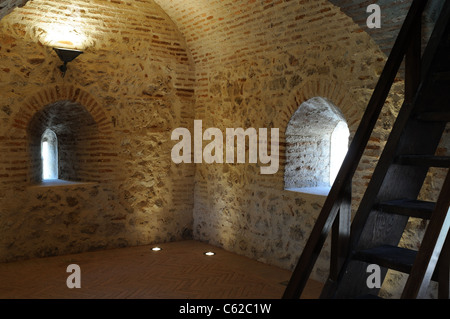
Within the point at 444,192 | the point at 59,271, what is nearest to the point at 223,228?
the point at 59,271

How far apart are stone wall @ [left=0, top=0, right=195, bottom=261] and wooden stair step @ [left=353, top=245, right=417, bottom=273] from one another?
4.94 meters

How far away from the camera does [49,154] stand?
8.32 m

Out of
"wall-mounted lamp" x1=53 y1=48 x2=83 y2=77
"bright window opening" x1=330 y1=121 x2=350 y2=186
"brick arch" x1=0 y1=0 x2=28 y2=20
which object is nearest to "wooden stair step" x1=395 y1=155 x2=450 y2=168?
"bright window opening" x1=330 y1=121 x2=350 y2=186

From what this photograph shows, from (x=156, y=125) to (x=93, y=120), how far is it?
38.9 inches

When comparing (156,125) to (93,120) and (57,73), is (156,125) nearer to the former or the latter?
(93,120)

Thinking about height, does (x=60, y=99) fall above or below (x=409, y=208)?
above

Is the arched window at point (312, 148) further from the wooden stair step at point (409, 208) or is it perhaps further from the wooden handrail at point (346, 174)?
the wooden stair step at point (409, 208)

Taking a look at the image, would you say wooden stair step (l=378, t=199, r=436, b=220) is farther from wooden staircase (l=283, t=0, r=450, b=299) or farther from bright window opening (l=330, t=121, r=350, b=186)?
bright window opening (l=330, t=121, r=350, b=186)

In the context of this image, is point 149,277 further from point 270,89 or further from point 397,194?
point 397,194

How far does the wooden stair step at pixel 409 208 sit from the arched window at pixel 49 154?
669cm

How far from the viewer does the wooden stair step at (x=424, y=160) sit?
273 centimetres

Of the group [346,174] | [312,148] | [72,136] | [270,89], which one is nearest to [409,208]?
[346,174]

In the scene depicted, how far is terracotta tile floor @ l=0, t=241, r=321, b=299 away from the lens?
5117mm

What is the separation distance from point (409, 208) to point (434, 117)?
2.18 ft
